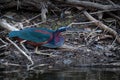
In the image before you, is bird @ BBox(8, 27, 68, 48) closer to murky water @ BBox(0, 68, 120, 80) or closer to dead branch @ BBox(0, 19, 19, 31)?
dead branch @ BBox(0, 19, 19, 31)

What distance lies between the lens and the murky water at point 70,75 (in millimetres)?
8242

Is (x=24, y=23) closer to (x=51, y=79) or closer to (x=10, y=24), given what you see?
(x=10, y=24)

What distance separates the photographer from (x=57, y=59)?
9844mm

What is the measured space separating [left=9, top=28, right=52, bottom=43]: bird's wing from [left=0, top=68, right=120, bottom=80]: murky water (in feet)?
4.97

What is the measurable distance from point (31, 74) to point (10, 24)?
10.1 ft

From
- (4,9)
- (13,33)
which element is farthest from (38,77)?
(4,9)

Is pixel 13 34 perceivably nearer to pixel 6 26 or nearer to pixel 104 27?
pixel 6 26

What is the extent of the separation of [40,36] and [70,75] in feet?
6.49

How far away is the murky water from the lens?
27.0ft

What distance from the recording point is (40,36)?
33.5 ft

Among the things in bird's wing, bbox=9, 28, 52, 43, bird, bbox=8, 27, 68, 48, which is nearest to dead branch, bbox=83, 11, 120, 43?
bird, bbox=8, 27, 68, 48

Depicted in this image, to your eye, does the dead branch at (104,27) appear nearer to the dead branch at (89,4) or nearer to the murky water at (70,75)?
the dead branch at (89,4)

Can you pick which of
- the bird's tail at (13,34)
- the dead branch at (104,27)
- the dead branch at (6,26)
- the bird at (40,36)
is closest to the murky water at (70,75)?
the bird at (40,36)

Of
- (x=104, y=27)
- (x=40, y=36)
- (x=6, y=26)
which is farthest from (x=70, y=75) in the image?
(x=104, y=27)
